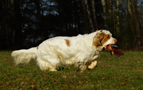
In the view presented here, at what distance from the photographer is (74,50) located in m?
5.41

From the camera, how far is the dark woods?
56.3 ft

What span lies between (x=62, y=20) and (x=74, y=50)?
66.0 ft

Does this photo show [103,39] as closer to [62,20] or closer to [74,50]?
[74,50]

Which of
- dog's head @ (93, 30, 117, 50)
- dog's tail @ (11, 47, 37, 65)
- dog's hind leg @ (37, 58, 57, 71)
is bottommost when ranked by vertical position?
dog's hind leg @ (37, 58, 57, 71)

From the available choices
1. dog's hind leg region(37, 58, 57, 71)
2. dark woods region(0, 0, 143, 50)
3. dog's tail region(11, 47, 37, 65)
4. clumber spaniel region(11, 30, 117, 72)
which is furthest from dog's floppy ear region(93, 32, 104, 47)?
dark woods region(0, 0, 143, 50)

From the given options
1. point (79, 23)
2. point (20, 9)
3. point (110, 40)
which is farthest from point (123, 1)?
point (110, 40)

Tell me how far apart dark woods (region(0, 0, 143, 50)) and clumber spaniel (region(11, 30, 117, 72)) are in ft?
38.7

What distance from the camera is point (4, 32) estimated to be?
802 inches

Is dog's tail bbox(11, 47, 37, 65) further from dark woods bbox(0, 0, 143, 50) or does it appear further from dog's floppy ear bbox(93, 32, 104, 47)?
dark woods bbox(0, 0, 143, 50)

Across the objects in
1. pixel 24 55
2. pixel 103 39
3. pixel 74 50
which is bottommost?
pixel 24 55

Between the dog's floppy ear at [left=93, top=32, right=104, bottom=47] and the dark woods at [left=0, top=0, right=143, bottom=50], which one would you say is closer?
the dog's floppy ear at [left=93, top=32, right=104, bottom=47]

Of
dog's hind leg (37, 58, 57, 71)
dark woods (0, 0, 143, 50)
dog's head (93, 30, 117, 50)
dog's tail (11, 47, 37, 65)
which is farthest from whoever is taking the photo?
dark woods (0, 0, 143, 50)

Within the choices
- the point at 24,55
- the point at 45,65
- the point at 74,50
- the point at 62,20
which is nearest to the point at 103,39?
the point at 74,50

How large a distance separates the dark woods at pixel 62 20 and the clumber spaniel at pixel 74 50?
38.7 feet
